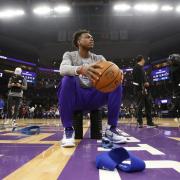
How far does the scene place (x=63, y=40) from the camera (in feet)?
72.6

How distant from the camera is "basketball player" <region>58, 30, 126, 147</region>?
98.7 inches

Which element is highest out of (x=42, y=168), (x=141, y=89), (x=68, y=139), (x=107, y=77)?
(x=141, y=89)

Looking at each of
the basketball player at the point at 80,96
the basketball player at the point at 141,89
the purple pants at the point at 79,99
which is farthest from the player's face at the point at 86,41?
the basketball player at the point at 141,89

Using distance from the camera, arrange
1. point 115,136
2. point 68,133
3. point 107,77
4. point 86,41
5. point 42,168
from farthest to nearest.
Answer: point 86,41
point 115,136
point 68,133
point 107,77
point 42,168

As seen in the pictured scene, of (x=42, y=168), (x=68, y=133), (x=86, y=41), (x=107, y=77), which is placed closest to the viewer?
(x=42, y=168)

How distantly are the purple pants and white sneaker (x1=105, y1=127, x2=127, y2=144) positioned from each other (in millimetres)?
73

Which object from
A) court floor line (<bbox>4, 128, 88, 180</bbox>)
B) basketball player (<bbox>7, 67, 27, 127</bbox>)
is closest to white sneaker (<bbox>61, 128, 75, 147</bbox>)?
court floor line (<bbox>4, 128, 88, 180</bbox>)

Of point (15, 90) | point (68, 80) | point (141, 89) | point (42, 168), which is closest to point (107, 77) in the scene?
point (68, 80)

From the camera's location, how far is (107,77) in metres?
2.27

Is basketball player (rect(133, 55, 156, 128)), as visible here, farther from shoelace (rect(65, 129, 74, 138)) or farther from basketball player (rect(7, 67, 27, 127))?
shoelace (rect(65, 129, 74, 138))

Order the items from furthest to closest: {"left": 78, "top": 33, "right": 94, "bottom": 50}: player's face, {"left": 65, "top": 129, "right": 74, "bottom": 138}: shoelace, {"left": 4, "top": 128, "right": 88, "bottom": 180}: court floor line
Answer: {"left": 78, "top": 33, "right": 94, "bottom": 50}: player's face < {"left": 65, "top": 129, "right": 74, "bottom": 138}: shoelace < {"left": 4, "top": 128, "right": 88, "bottom": 180}: court floor line

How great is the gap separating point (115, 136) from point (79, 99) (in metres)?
0.49

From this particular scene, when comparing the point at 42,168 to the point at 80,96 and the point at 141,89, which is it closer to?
the point at 80,96

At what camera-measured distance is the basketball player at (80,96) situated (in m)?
2.51
